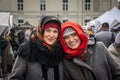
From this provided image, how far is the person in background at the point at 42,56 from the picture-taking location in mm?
4059

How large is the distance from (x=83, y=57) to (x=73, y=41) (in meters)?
0.17

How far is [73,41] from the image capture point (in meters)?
4.09

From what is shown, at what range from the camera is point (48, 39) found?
4152 mm

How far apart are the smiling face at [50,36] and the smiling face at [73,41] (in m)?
0.10

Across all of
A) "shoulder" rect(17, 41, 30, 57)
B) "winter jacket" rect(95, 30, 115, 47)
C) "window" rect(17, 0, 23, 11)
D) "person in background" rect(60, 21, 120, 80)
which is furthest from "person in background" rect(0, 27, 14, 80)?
"window" rect(17, 0, 23, 11)

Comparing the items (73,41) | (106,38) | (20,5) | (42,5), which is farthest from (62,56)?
(42,5)

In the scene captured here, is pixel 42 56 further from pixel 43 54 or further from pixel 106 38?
pixel 106 38

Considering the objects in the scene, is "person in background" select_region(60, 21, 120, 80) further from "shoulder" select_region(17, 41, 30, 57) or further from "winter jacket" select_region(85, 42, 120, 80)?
"shoulder" select_region(17, 41, 30, 57)

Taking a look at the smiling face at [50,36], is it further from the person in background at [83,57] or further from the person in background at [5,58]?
the person in background at [5,58]

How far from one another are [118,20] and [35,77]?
12326mm

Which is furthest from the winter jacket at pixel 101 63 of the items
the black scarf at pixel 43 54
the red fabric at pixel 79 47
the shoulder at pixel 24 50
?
the shoulder at pixel 24 50

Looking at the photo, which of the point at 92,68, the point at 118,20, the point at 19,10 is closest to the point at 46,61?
the point at 92,68

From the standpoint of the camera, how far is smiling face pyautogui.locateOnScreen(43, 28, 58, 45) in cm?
414

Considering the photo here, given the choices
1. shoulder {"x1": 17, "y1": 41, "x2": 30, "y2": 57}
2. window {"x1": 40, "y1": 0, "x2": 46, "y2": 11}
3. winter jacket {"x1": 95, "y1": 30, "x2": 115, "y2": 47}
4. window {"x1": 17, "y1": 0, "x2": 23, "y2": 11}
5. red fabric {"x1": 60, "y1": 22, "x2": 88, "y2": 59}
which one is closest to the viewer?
red fabric {"x1": 60, "y1": 22, "x2": 88, "y2": 59}
